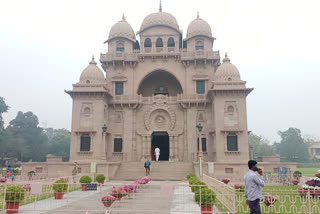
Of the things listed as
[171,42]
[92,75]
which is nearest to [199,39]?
[171,42]

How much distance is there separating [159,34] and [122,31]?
449 centimetres

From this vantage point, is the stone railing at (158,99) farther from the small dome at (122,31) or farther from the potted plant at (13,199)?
the potted plant at (13,199)

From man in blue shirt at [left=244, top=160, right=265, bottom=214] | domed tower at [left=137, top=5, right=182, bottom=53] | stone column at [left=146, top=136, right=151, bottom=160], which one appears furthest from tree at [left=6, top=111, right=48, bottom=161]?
man in blue shirt at [left=244, top=160, right=265, bottom=214]

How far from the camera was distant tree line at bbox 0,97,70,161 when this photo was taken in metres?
48.2

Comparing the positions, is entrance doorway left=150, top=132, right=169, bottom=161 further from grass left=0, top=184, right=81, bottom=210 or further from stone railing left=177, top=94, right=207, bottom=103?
grass left=0, top=184, right=81, bottom=210

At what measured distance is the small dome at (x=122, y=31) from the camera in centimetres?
3253

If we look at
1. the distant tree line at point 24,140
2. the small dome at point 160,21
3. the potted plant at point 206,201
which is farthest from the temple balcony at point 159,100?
the distant tree line at point 24,140

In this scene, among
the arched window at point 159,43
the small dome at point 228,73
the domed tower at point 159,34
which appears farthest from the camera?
the arched window at point 159,43

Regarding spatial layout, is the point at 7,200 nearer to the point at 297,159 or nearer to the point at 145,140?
the point at 145,140

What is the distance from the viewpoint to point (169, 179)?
24250mm

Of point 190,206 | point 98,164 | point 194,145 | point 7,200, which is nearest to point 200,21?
point 194,145

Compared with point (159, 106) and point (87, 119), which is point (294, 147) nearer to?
point (159, 106)

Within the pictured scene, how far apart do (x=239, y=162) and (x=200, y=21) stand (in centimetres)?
1756

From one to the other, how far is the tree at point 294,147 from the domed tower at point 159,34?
57781 millimetres
